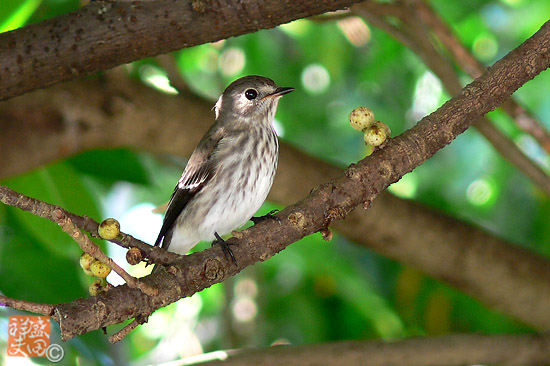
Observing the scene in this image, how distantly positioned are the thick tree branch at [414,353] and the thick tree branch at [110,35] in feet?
4.73

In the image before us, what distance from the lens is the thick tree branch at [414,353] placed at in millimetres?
3363

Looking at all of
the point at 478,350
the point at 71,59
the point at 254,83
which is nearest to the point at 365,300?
the point at 478,350

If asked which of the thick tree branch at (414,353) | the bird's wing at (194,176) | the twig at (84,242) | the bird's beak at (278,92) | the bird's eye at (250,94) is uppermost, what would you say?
the bird's eye at (250,94)

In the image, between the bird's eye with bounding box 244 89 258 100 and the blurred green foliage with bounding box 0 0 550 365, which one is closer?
the bird's eye with bounding box 244 89 258 100

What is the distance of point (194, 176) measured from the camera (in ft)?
11.3

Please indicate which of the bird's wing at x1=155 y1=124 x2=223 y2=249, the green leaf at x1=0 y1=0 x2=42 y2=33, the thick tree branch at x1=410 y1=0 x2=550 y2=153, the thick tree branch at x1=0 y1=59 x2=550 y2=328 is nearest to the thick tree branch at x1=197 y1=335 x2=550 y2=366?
the thick tree branch at x1=0 y1=59 x2=550 y2=328

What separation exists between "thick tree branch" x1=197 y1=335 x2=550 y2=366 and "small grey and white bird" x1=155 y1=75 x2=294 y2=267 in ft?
2.07

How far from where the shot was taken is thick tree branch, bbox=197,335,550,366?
3363mm

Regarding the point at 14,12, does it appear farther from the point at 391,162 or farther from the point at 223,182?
the point at 391,162

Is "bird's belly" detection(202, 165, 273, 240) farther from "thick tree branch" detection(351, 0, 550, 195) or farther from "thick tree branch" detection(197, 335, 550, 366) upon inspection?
"thick tree branch" detection(351, 0, 550, 195)

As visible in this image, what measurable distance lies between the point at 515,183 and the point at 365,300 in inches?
62.0

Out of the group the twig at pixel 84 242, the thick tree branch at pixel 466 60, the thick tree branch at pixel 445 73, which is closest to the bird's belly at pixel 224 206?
the thick tree branch at pixel 445 73

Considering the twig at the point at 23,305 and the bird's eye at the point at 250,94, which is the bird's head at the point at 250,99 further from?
the twig at the point at 23,305

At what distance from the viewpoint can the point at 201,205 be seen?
11.2 feet
